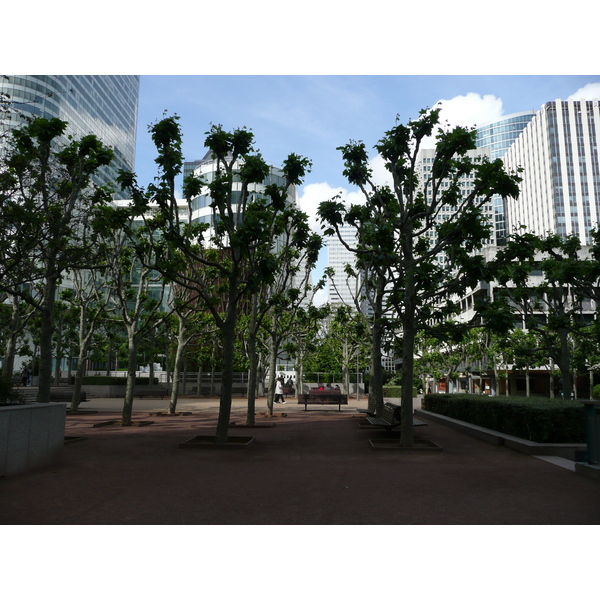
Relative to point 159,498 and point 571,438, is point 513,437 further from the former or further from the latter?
point 159,498

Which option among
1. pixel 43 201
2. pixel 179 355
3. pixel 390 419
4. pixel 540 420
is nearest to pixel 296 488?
pixel 540 420

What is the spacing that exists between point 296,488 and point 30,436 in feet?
16.3

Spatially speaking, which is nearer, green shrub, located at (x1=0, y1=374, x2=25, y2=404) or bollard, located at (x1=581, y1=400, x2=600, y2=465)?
bollard, located at (x1=581, y1=400, x2=600, y2=465)

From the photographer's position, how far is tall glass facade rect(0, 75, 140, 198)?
73.8 meters

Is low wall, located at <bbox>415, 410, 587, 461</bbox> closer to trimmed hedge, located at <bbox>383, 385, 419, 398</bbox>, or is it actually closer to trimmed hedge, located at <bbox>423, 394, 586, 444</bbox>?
trimmed hedge, located at <bbox>423, 394, 586, 444</bbox>

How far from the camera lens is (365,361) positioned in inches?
1918

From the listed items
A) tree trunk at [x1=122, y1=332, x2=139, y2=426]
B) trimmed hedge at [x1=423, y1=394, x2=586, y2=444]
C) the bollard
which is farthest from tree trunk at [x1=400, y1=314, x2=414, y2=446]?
tree trunk at [x1=122, y1=332, x2=139, y2=426]

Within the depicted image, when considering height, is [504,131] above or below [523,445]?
above

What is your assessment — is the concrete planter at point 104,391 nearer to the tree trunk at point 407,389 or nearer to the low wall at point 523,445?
the low wall at point 523,445

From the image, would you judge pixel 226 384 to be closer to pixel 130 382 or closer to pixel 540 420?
pixel 130 382

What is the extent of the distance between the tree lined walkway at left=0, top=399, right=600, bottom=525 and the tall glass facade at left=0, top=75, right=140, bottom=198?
184 feet

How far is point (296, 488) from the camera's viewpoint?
7496mm

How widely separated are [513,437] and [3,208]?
42.8 feet

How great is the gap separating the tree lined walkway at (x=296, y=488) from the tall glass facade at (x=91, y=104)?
184ft
